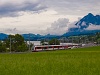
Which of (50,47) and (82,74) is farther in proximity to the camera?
(50,47)

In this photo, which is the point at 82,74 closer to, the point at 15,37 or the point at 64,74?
the point at 64,74

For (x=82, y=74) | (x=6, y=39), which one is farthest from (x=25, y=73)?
(x=6, y=39)

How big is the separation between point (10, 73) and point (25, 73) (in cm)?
105

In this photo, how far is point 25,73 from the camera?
68.9 feet

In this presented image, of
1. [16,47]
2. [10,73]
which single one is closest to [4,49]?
[16,47]

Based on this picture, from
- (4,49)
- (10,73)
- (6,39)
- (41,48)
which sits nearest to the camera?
(10,73)

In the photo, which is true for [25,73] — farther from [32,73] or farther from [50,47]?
[50,47]

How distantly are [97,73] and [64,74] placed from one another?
2.09 m

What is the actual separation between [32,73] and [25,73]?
1.54 ft

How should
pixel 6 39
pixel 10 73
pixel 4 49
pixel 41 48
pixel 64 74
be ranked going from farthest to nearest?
pixel 6 39
pixel 4 49
pixel 41 48
pixel 10 73
pixel 64 74

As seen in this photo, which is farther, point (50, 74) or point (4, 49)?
point (4, 49)

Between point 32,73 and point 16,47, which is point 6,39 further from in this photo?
point 32,73

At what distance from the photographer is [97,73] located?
66.5 ft

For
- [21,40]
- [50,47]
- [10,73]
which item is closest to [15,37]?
[21,40]
